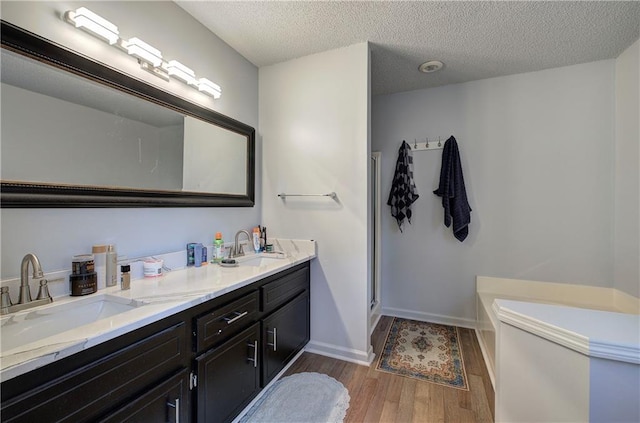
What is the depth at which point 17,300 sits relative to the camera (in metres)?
1.08

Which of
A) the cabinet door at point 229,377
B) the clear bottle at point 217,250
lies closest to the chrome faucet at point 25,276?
the cabinet door at point 229,377

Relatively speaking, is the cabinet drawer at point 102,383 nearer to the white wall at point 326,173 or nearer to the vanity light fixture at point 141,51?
the white wall at point 326,173

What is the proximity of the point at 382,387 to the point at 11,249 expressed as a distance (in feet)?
7.13

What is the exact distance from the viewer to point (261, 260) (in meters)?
2.25

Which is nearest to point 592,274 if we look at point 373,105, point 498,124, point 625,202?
point 625,202

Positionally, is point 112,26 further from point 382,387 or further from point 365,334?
point 382,387

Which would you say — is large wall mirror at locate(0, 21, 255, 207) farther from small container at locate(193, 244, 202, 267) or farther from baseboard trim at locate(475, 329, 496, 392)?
baseboard trim at locate(475, 329, 496, 392)

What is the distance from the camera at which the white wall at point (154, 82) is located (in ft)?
3.76

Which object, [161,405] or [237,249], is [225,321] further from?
[237,249]

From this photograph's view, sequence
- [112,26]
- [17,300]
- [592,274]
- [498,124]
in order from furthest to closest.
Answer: [498,124] < [592,274] < [112,26] < [17,300]

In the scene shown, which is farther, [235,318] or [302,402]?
[302,402]

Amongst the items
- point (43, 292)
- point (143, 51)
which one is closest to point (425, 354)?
point (43, 292)

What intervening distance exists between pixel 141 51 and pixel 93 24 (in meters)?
0.22

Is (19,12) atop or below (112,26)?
below
